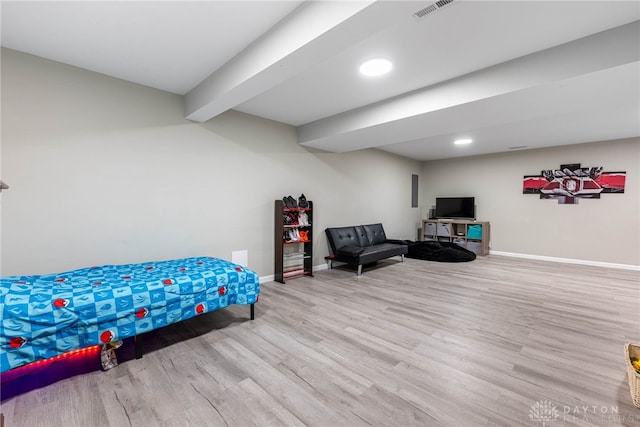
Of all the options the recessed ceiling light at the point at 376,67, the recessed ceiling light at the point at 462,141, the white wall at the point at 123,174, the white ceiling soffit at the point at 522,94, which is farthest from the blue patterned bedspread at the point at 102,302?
the recessed ceiling light at the point at 462,141

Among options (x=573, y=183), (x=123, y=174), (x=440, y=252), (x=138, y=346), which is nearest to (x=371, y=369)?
(x=138, y=346)

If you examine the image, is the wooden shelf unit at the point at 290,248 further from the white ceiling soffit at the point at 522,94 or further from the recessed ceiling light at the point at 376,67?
the recessed ceiling light at the point at 376,67

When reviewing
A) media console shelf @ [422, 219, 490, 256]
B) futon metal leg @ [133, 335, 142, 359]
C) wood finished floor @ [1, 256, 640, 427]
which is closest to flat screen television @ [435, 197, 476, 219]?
media console shelf @ [422, 219, 490, 256]

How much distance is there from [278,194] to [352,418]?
132 inches

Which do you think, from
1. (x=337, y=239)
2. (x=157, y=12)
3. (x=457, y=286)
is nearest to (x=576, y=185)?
(x=457, y=286)

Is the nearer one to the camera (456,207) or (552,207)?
(552,207)

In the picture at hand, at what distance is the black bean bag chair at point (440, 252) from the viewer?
231 inches

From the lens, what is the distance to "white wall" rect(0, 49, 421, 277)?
94.8 inches

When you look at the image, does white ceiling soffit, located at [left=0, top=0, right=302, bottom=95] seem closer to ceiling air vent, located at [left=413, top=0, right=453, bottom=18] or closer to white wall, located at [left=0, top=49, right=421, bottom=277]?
white wall, located at [left=0, top=49, right=421, bottom=277]

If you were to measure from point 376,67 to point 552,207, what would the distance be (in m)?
5.83

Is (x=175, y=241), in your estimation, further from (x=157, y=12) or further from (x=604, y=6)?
(x=604, y=6)

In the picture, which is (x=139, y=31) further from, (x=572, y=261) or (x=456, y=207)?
(x=572, y=261)

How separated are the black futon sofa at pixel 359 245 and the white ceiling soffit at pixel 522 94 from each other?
1.96 m

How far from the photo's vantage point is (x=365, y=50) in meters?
2.29
